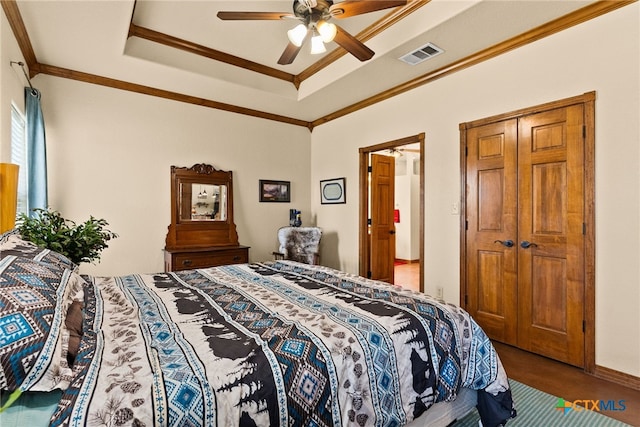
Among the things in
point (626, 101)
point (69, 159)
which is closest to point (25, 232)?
point (69, 159)

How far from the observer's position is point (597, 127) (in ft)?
7.99

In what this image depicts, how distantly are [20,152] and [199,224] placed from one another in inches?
73.2

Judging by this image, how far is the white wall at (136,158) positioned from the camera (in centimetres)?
348

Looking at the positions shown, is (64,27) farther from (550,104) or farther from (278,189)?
(550,104)

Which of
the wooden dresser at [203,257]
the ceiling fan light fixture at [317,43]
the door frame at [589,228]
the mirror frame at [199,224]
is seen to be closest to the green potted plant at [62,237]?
the wooden dresser at [203,257]

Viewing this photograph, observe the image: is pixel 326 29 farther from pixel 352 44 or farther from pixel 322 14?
pixel 352 44

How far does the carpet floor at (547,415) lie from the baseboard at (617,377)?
1.09 ft

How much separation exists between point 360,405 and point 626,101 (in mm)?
2737

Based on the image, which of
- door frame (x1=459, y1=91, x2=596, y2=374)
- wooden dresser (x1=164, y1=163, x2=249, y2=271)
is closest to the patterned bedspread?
door frame (x1=459, y1=91, x2=596, y2=374)

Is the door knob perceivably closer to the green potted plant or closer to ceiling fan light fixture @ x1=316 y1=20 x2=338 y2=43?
ceiling fan light fixture @ x1=316 y1=20 x2=338 y2=43

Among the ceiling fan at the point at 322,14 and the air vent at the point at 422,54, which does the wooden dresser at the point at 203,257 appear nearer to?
the ceiling fan at the point at 322,14

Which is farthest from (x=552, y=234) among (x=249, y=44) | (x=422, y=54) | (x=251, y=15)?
(x=249, y=44)

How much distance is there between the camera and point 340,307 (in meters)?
1.61

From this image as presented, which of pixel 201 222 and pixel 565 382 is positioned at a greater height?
pixel 201 222
